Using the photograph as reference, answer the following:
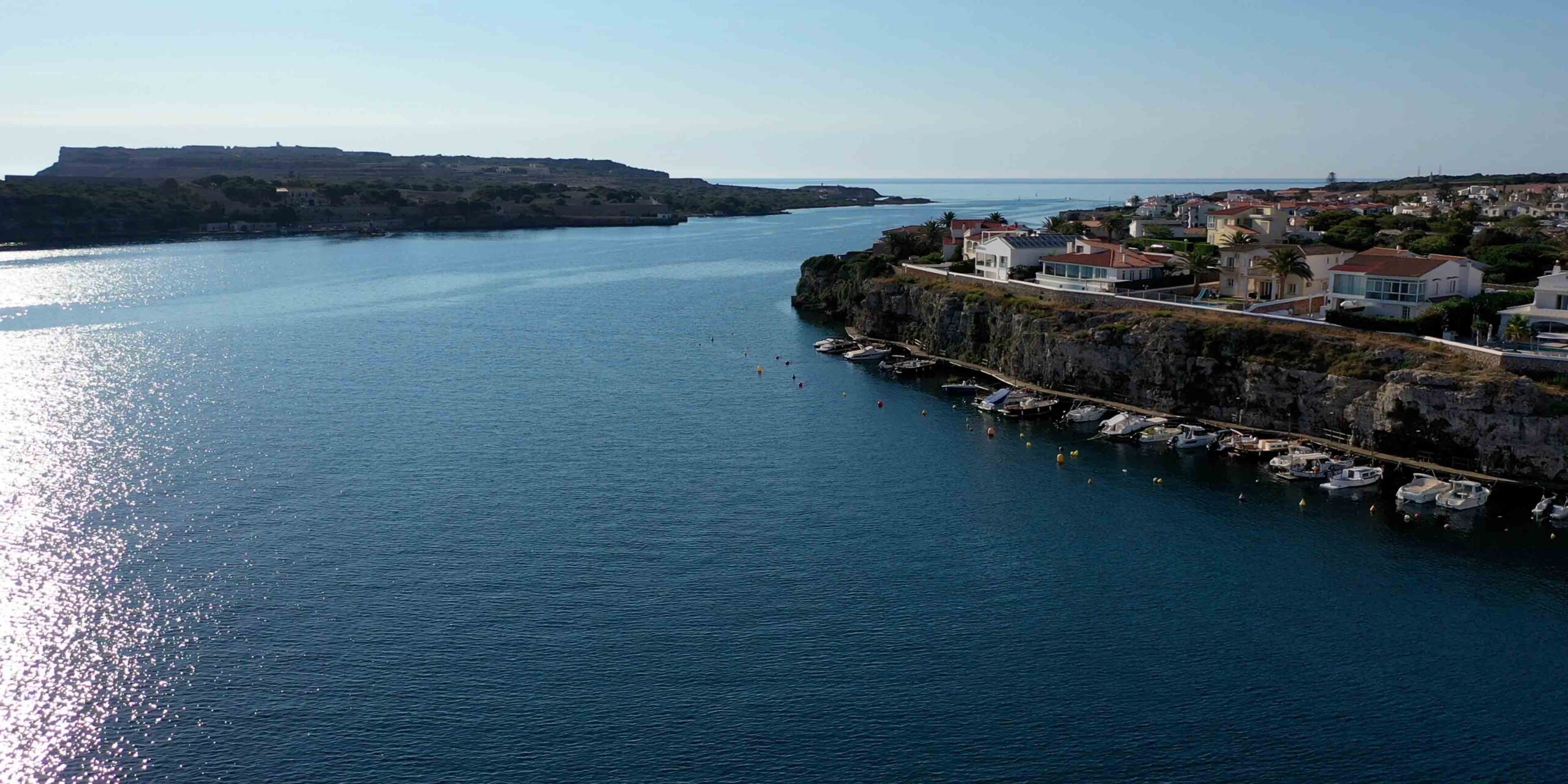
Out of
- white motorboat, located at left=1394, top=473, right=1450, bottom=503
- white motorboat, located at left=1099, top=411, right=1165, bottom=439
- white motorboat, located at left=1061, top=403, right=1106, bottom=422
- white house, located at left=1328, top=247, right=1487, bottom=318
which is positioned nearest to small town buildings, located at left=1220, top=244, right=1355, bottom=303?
white house, located at left=1328, top=247, right=1487, bottom=318

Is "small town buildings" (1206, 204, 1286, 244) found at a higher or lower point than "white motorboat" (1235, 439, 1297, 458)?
higher

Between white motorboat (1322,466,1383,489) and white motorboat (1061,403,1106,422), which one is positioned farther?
white motorboat (1061,403,1106,422)

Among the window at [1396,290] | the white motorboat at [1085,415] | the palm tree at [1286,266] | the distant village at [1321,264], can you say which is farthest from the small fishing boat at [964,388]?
the window at [1396,290]

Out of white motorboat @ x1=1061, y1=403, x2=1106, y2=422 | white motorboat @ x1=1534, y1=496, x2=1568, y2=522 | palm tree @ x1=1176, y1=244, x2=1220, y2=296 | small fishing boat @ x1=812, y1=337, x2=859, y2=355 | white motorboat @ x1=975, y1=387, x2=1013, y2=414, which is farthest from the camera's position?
small fishing boat @ x1=812, y1=337, x2=859, y2=355

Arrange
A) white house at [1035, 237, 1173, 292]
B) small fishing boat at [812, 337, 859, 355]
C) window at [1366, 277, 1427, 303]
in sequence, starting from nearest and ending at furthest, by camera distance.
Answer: window at [1366, 277, 1427, 303] → white house at [1035, 237, 1173, 292] → small fishing boat at [812, 337, 859, 355]

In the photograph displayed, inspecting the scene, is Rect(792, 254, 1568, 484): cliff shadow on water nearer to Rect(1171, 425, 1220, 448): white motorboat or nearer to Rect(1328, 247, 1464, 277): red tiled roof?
Rect(1171, 425, 1220, 448): white motorboat

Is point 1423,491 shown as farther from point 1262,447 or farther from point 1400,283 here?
point 1400,283

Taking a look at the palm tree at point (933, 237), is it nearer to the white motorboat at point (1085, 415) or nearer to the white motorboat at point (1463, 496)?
the white motorboat at point (1085, 415)

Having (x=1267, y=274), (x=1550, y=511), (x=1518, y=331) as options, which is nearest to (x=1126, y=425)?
(x=1518, y=331)
